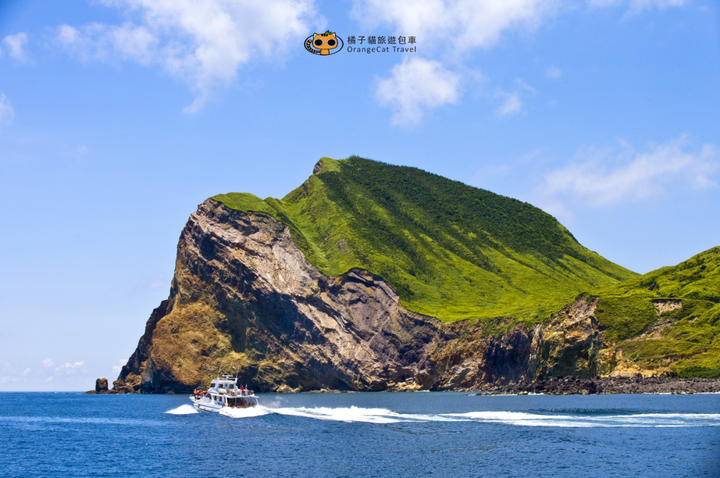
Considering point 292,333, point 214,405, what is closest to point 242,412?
point 214,405

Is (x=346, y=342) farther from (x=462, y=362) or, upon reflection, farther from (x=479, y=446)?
(x=479, y=446)

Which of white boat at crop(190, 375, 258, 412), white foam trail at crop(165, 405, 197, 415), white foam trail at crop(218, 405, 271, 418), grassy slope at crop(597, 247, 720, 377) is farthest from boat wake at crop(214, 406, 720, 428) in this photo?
grassy slope at crop(597, 247, 720, 377)

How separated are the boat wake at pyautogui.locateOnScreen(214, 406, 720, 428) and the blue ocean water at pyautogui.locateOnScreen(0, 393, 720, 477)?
15cm

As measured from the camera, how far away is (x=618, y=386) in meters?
105

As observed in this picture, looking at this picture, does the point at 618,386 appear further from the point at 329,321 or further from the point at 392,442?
the point at 329,321

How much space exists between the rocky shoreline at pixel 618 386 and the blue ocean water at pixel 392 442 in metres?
8.40

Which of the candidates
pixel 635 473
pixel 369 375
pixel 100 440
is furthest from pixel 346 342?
pixel 635 473

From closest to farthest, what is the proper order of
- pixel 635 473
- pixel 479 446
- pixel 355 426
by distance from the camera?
pixel 635 473, pixel 479 446, pixel 355 426

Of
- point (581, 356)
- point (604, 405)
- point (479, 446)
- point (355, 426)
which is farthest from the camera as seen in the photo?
point (581, 356)

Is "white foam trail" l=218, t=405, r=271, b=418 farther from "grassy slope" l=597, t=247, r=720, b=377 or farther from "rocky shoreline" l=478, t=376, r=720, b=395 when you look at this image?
"grassy slope" l=597, t=247, r=720, b=377

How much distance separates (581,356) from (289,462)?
298 feet

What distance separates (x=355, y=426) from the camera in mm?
69000

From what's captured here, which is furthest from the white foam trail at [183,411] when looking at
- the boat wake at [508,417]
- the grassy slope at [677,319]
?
the grassy slope at [677,319]

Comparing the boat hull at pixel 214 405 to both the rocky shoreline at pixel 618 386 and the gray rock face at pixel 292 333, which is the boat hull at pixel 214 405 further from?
the gray rock face at pixel 292 333
